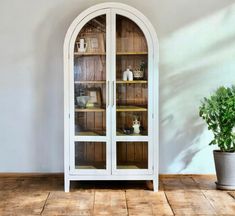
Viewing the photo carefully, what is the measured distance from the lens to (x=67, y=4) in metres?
4.80

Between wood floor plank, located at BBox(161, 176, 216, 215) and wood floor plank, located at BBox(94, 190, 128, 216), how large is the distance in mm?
445

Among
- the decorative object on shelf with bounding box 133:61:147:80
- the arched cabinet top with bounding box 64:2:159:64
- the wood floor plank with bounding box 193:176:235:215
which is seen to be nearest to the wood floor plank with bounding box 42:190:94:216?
the wood floor plank with bounding box 193:176:235:215

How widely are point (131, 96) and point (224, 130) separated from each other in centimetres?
101

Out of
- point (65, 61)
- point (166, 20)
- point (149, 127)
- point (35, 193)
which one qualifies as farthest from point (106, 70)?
point (35, 193)

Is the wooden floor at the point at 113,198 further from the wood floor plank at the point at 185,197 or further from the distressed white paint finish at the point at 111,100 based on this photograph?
the distressed white paint finish at the point at 111,100

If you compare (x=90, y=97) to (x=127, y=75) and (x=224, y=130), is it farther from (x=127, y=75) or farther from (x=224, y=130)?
(x=224, y=130)

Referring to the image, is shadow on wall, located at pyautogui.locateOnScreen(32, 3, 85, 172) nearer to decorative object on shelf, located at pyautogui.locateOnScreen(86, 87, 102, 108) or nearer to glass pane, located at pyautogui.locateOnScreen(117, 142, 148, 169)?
decorative object on shelf, located at pyautogui.locateOnScreen(86, 87, 102, 108)

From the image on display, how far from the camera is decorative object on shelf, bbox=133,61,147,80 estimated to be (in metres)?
4.37

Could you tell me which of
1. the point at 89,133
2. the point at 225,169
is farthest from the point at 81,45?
the point at 225,169

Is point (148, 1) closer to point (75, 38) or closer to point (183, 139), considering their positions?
point (75, 38)

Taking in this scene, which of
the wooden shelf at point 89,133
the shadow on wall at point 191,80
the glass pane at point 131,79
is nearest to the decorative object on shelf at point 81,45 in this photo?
the glass pane at point 131,79

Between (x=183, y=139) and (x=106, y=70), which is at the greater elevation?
(x=106, y=70)

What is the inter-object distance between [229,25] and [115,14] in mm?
1375

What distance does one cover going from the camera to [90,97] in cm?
441
